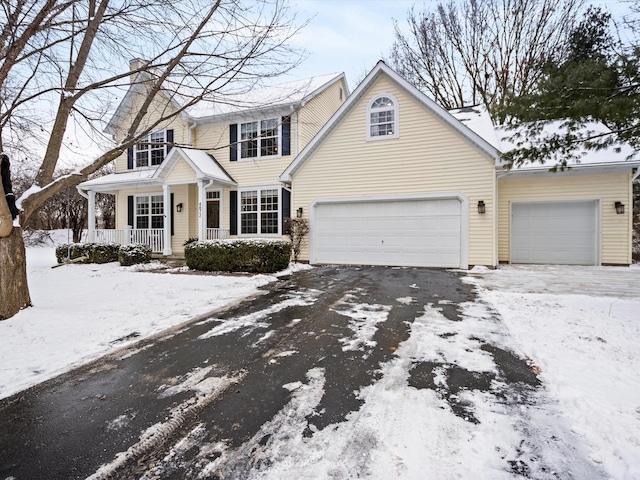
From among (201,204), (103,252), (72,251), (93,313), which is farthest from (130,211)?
(93,313)

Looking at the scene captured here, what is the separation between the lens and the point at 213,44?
18.3 feet

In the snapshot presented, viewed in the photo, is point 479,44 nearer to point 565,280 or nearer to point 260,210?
point 260,210

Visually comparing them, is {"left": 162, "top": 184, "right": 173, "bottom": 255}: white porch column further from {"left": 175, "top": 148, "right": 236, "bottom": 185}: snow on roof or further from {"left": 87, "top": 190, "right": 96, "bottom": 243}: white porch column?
{"left": 87, "top": 190, "right": 96, "bottom": 243}: white porch column

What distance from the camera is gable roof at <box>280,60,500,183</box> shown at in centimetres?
961

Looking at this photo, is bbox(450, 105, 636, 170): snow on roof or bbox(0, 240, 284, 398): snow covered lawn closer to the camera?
bbox(0, 240, 284, 398): snow covered lawn

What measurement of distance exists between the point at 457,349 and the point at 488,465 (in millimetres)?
1787

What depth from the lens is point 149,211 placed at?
14492 millimetres

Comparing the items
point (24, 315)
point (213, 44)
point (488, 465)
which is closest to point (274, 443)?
point (488, 465)

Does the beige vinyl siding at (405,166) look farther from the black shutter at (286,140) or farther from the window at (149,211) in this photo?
the window at (149,211)

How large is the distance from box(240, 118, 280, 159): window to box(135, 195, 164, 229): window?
14.6ft

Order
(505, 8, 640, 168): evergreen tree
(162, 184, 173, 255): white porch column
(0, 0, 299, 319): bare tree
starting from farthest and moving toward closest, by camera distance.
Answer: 1. (162, 184, 173, 255): white porch column
2. (0, 0, 299, 319): bare tree
3. (505, 8, 640, 168): evergreen tree

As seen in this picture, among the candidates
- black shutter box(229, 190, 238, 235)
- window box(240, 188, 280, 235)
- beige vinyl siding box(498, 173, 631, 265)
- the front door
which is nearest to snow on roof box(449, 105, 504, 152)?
beige vinyl siding box(498, 173, 631, 265)

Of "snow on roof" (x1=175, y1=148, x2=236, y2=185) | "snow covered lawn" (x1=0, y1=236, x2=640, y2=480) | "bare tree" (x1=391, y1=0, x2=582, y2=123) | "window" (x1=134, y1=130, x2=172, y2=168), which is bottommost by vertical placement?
"snow covered lawn" (x1=0, y1=236, x2=640, y2=480)

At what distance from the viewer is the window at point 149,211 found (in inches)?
566
